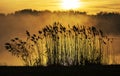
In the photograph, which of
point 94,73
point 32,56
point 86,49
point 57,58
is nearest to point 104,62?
point 86,49

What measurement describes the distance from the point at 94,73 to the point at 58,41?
14.3ft

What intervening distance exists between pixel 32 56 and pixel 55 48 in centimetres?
83

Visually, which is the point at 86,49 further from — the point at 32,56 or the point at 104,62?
the point at 32,56

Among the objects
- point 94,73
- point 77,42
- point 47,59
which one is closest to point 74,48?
point 77,42

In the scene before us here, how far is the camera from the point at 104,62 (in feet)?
39.9

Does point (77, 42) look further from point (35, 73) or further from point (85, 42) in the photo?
point (35, 73)

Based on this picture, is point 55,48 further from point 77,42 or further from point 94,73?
point 94,73

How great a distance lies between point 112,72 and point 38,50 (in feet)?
16.2

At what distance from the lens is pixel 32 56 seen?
489 inches

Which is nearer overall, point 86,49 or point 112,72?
point 112,72

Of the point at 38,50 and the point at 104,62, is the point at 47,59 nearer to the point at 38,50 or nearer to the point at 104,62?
the point at 38,50

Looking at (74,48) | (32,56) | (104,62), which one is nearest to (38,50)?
(32,56)

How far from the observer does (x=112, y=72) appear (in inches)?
316

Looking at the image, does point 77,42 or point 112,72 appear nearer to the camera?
point 112,72
